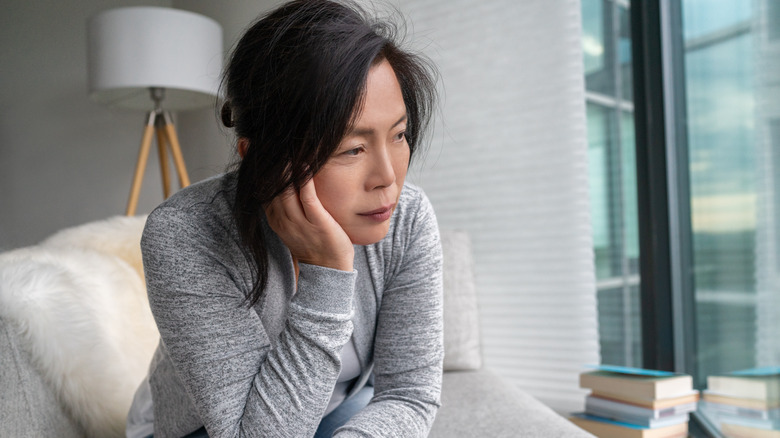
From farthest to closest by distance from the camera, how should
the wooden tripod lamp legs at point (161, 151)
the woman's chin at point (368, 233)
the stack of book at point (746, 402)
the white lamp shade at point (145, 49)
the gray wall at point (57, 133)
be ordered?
the gray wall at point (57, 133), the wooden tripod lamp legs at point (161, 151), the white lamp shade at point (145, 49), the stack of book at point (746, 402), the woman's chin at point (368, 233)

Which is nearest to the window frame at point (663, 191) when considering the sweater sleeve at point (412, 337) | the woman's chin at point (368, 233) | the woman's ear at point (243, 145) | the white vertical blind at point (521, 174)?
the white vertical blind at point (521, 174)

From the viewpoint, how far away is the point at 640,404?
1.39 meters

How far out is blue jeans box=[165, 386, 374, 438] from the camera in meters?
0.99

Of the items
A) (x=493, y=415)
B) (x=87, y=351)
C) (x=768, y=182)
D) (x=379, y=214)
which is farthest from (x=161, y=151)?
(x=768, y=182)

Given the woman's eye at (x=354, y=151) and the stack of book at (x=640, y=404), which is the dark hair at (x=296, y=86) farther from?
the stack of book at (x=640, y=404)

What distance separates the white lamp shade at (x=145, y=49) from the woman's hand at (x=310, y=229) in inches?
59.2

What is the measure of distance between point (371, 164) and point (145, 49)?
1.75m

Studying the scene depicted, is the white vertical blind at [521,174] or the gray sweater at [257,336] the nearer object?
the gray sweater at [257,336]

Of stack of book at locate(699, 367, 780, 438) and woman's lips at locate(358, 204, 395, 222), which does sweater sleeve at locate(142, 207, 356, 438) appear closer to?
woman's lips at locate(358, 204, 395, 222)

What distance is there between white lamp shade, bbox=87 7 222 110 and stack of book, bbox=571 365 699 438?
5.36 ft

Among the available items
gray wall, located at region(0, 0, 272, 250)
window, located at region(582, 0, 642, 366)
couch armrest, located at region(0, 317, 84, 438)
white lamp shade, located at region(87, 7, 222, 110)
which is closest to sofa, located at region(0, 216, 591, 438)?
couch armrest, located at region(0, 317, 84, 438)

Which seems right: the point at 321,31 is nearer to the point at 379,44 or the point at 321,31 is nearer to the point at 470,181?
the point at 379,44

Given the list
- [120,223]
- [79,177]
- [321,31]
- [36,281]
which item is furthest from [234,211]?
[79,177]

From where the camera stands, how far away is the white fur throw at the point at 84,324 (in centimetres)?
99
